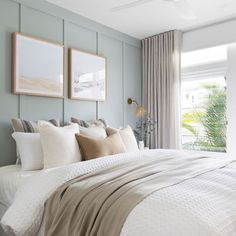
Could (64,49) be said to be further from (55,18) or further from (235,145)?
(235,145)

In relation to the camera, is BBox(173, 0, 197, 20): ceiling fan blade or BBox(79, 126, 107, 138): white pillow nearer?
BBox(173, 0, 197, 20): ceiling fan blade

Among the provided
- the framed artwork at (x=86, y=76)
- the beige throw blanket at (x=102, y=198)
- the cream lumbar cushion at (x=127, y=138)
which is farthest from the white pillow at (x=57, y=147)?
the framed artwork at (x=86, y=76)

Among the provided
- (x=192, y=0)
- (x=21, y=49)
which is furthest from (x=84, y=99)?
(x=192, y=0)

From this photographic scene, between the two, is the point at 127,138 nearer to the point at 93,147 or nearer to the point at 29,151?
the point at 93,147

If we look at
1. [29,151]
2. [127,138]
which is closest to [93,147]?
[29,151]

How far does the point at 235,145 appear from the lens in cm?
355

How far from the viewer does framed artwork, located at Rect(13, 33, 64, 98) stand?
265 centimetres

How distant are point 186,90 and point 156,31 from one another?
1046 mm

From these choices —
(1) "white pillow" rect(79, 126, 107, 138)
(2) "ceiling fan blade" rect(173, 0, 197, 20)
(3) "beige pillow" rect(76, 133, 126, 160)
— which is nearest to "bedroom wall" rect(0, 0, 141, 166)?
(1) "white pillow" rect(79, 126, 107, 138)

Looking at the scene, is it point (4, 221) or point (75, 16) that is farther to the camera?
point (75, 16)

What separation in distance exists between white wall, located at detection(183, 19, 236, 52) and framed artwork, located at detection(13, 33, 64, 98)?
1.97 metres

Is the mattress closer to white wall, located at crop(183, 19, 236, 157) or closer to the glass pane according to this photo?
white wall, located at crop(183, 19, 236, 157)

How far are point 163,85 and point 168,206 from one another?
299 centimetres

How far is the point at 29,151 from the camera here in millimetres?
2271
